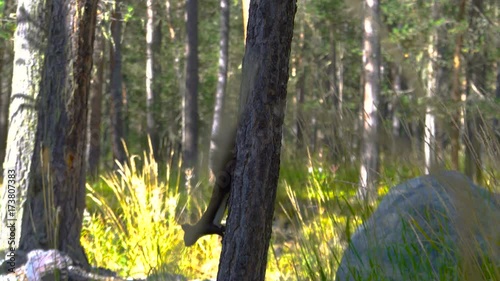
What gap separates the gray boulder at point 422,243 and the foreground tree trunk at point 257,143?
442 mm

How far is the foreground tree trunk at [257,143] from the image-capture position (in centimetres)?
265

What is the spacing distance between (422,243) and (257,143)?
2.64 ft

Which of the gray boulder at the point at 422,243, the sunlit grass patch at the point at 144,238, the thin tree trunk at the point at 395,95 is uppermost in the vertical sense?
the thin tree trunk at the point at 395,95

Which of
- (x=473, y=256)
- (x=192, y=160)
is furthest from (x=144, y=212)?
(x=192, y=160)

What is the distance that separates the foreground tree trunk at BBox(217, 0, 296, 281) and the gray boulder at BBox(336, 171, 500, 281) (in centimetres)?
44

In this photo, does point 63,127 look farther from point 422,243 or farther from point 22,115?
point 422,243

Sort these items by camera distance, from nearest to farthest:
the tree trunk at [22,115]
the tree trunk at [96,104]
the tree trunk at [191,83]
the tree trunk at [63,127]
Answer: the tree trunk at [63,127] → the tree trunk at [22,115] → the tree trunk at [96,104] → the tree trunk at [191,83]

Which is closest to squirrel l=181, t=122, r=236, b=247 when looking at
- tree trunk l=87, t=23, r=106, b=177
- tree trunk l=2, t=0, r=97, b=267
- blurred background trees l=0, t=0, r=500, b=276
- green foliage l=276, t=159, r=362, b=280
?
blurred background trees l=0, t=0, r=500, b=276

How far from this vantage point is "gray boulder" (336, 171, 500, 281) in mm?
2441

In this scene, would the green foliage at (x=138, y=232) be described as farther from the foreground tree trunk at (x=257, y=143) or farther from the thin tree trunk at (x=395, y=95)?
the foreground tree trunk at (x=257, y=143)

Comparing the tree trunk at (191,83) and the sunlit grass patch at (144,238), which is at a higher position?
the tree trunk at (191,83)

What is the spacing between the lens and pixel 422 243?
296 centimetres

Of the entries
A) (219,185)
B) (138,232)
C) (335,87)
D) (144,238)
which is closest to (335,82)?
(138,232)

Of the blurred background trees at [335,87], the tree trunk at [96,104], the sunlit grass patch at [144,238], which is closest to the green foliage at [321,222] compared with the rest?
the blurred background trees at [335,87]
